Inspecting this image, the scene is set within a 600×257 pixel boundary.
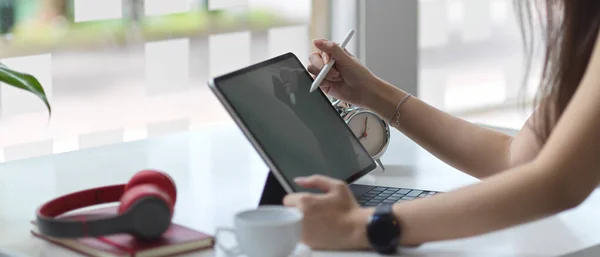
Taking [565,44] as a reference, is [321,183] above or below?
below

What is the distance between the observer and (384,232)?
1191mm

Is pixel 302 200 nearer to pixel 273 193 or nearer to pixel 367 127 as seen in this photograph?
pixel 273 193

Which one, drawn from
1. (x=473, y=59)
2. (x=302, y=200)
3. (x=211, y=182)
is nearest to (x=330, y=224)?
(x=302, y=200)

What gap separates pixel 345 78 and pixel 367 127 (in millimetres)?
Result: 95

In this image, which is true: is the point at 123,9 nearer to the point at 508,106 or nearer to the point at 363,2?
the point at 363,2

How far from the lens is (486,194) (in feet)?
3.89

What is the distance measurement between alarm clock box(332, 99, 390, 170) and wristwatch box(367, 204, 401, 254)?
46cm

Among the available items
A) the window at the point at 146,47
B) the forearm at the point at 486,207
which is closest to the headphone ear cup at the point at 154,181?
the forearm at the point at 486,207

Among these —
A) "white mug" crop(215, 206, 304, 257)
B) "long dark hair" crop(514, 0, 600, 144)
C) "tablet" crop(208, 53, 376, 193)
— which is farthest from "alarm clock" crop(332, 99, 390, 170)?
"white mug" crop(215, 206, 304, 257)

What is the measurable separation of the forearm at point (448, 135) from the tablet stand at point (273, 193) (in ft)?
1.12

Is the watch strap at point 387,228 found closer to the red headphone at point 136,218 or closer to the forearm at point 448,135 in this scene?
the red headphone at point 136,218

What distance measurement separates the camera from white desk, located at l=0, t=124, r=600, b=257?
1265mm

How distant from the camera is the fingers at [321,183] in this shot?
124 cm

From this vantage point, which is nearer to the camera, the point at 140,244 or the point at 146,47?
the point at 140,244
